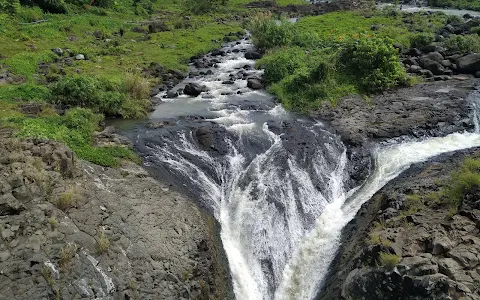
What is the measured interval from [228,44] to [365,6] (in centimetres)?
4063

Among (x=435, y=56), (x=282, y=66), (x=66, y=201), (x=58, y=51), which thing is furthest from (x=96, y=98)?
(x=435, y=56)

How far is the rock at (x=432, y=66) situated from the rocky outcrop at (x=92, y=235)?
2851 centimetres

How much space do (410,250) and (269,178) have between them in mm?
8902

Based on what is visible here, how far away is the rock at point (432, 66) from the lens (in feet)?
117

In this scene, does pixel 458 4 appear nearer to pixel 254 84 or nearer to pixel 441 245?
pixel 254 84

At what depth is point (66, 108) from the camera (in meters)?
26.6

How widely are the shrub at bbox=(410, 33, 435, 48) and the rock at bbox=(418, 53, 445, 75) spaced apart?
18.0ft

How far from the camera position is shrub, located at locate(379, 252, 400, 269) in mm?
13859

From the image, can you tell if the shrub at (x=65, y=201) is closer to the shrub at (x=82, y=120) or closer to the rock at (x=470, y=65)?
the shrub at (x=82, y=120)

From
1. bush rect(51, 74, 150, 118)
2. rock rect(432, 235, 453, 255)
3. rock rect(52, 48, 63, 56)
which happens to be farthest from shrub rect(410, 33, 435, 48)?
rock rect(52, 48, 63, 56)

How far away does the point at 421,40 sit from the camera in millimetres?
41844

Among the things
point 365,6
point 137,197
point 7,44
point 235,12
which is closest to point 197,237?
point 137,197

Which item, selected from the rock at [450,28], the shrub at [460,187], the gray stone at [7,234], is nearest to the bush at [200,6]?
the rock at [450,28]

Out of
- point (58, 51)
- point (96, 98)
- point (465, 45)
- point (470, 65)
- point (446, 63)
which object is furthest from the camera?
point (58, 51)
